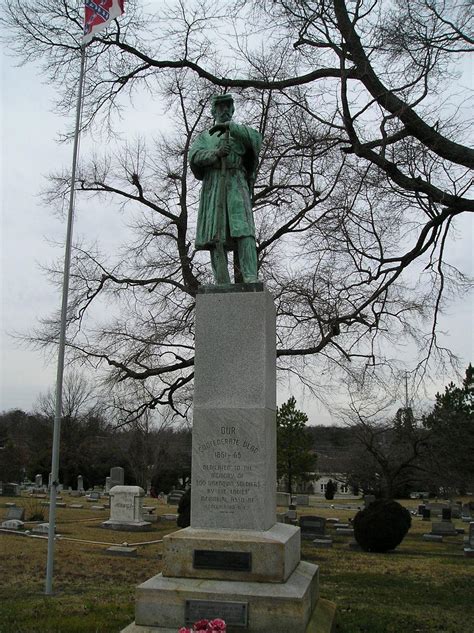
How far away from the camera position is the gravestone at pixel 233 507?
17.5 ft

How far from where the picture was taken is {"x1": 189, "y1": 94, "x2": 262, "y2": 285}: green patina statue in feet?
22.9

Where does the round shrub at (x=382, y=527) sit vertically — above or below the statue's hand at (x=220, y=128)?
below

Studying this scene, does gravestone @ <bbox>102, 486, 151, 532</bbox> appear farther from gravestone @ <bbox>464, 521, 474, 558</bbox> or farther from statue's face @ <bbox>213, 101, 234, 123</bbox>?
statue's face @ <bbox>213, 101, 234, 123</bbox>

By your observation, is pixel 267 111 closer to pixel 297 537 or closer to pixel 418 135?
pixel 418 135

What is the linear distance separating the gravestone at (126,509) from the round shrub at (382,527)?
780cm

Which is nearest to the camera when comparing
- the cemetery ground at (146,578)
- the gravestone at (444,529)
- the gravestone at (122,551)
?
the cemetery ground at (146,578)

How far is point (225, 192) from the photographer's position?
23.0ft

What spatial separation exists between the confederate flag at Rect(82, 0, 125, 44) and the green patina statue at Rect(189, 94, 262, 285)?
22.4 ft

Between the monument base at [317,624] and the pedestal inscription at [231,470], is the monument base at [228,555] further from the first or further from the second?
the monument base at [317,624]

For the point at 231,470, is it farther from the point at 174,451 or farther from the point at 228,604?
the point at 174,451

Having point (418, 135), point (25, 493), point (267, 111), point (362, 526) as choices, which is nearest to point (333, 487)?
point (25, 493)

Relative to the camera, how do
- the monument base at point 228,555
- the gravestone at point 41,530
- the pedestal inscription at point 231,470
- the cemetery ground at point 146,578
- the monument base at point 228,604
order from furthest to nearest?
1. the gravestone at point 41,530
2. the cemetery ground at point 146,578
3. the pedestal inscription at point 231,470
4. the monument base at point 228,555
5. the monument base at point 228,604

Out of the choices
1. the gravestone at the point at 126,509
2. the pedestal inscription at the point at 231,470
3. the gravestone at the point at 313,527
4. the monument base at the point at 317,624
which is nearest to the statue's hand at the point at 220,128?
the pedestal inscription at the point at 231,470

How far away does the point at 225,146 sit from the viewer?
698 cm
